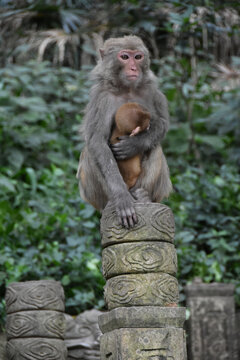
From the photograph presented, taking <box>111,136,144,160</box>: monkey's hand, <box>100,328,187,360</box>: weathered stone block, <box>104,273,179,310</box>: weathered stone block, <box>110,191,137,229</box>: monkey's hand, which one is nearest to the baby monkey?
<box>111,136,144,160</box>: monkey's hand

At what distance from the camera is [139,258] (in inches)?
152

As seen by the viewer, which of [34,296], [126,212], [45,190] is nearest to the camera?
[126,212]

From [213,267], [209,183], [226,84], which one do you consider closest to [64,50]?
[226,84]

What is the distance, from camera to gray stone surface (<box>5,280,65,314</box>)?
496 cm

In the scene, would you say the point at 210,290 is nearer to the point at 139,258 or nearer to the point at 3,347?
the point at 3,347

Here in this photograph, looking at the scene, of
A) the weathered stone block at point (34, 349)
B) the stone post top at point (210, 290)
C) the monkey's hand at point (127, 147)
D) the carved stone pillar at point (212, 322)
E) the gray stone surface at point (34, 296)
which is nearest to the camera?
the monkey's hand at point (127, 147)

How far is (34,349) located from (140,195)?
1642 mm

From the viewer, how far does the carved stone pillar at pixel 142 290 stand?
3.66 meters

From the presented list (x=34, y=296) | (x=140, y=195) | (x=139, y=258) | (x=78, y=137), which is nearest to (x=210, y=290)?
(x=34, y=296)

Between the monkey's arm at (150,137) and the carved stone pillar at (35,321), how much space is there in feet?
4.85

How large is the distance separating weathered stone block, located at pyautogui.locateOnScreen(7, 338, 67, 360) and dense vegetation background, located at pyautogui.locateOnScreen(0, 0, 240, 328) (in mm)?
1135

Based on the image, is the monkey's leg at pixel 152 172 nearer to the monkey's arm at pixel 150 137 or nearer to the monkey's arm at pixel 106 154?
the monkey's arm at pixel 150 137

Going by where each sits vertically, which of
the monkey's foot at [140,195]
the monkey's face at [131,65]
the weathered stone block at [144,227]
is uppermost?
the monkey's face at [131,65]

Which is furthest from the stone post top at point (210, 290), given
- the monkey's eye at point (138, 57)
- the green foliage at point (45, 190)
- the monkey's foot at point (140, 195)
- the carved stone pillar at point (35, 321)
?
the monkey's eye at point (138, 57)
